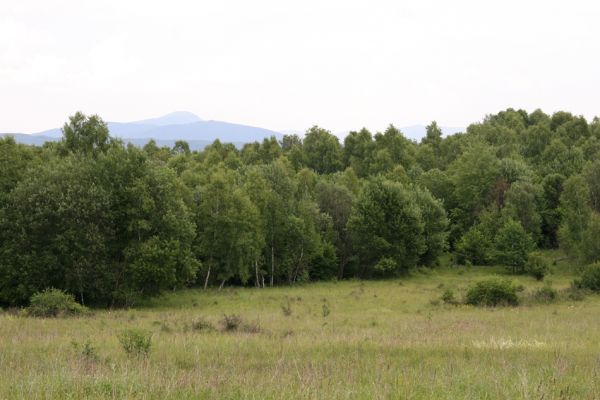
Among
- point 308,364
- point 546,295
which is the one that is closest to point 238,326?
point 308,364

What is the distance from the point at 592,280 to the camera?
40625 mm

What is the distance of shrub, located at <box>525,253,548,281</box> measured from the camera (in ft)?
186

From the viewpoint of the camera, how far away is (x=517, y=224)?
204ft

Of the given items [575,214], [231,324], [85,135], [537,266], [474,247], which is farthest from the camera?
[474,247]

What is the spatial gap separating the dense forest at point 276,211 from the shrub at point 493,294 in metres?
20.2

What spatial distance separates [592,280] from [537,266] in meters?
16.5

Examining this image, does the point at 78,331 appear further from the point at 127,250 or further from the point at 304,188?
the point at 304,188

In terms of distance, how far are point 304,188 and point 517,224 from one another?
25262 millimetres

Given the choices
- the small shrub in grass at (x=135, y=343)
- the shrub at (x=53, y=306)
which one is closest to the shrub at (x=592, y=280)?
the shrub at (x=53, y=306)

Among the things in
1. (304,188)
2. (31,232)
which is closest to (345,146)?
(304,188)

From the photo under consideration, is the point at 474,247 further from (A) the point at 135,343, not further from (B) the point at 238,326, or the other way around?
(A) the point at 135,343

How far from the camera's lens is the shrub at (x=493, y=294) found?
3462cm

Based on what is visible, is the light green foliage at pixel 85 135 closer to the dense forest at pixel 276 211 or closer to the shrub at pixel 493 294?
the dense forest at pixel 276 211

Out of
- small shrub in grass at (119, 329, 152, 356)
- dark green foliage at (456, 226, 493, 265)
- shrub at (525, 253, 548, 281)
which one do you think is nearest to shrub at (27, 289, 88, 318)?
small shrub in grass at (119, 329, 152, 356)
